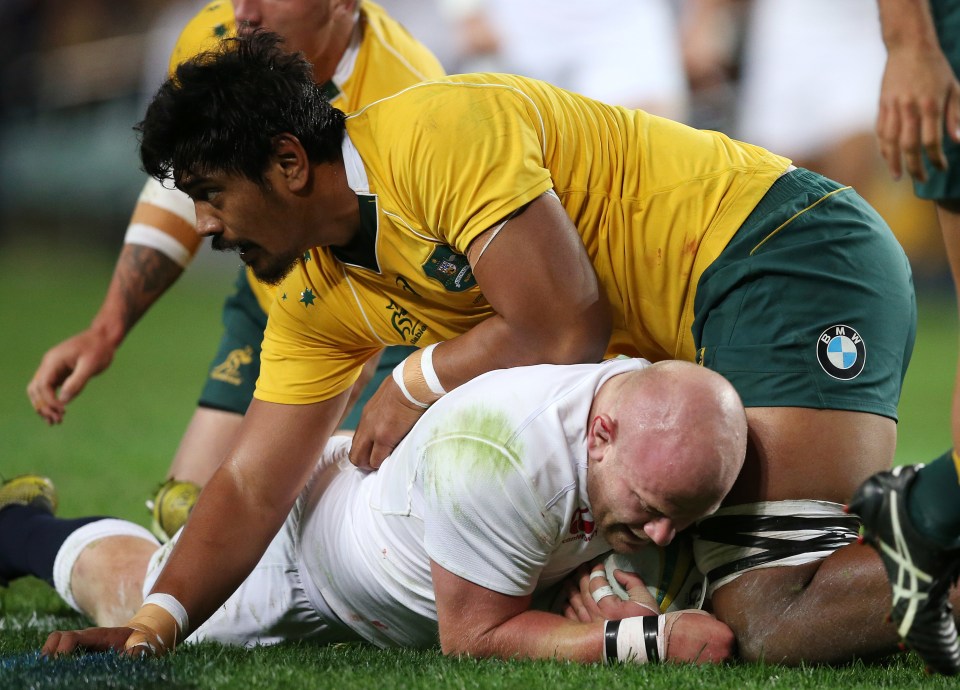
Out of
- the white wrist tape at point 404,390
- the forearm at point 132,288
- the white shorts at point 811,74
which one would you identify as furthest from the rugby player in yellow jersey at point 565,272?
the white shorts at point 811,74

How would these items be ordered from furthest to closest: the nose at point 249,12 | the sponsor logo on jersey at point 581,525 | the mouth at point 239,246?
1. the nose at point 249,12
2. the mouth at point 239,246
3. the sponsor logo on jersey at point 581,525

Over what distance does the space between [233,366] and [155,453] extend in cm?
195

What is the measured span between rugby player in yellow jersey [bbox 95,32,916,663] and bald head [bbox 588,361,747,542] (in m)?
0.06

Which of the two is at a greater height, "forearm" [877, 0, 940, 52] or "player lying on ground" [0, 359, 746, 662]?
"forearm" [877, 0, 940, 52]

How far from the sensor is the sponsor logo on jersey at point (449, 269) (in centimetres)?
288

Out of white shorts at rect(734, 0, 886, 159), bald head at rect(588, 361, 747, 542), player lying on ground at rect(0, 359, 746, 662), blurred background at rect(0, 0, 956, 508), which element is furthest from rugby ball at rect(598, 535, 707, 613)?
white shorts at rect(734, 0, 886, 159)

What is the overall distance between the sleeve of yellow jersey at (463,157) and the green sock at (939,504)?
39.5 inches

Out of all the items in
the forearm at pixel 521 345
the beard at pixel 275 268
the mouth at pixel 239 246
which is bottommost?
the forearm at pixel 521 345

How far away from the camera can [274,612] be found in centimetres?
318

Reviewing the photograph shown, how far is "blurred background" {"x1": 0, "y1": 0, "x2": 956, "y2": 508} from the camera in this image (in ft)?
28.5

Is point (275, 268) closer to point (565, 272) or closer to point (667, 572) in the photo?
point (565, 272)

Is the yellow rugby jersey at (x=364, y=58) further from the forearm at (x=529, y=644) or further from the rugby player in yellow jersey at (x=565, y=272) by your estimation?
the forearm at (x=529, y=644)

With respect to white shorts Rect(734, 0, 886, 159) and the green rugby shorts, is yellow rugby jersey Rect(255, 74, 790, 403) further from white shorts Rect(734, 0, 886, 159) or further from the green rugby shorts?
white shorts Rect(734, 0, 886, 159)

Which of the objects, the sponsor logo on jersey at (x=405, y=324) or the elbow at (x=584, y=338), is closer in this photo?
the elbow at (x=584, y=338)
